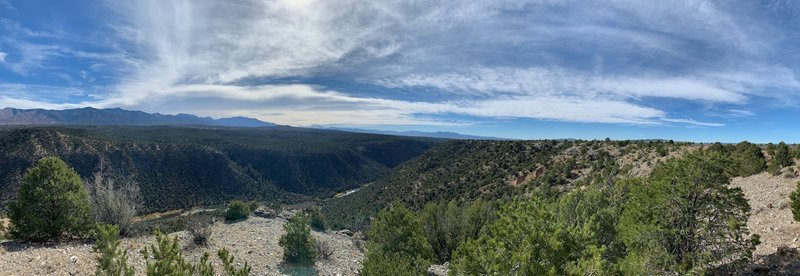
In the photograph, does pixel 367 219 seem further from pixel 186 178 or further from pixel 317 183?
pixel 317 183

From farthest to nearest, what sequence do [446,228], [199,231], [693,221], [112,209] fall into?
[446,228], [199,231], [112,209], [693,221]

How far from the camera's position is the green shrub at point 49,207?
672 inches

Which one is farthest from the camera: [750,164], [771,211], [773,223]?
[750,164]

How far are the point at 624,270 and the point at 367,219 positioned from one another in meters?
52.5

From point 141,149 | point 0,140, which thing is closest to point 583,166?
point 141,149

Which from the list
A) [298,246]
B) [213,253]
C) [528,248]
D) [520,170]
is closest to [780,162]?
[528,248]

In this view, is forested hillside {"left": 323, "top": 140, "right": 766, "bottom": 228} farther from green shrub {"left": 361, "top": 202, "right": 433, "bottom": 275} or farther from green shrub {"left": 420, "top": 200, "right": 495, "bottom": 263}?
green shrub {"left": 361, "top": 202, "right": 433, "bottom": 275}

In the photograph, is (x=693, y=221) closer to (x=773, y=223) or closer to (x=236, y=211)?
(x=773, y=223)

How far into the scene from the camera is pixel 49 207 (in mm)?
17531

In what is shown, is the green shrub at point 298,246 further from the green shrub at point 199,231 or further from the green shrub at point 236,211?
the green shrub at point 236,211

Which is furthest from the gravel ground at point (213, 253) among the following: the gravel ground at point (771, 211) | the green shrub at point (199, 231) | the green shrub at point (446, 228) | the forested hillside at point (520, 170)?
the gravel ground at point (771, 211)

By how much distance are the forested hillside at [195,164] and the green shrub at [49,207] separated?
218 ft

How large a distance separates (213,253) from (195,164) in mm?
118286

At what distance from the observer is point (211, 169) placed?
12719 centimetres
